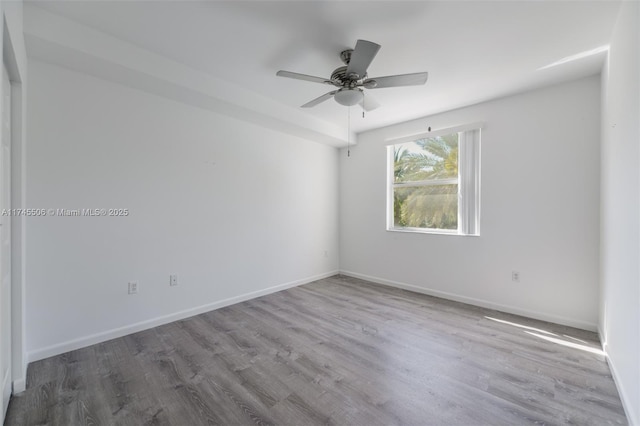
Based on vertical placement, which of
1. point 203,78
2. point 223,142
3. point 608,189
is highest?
point 203,78

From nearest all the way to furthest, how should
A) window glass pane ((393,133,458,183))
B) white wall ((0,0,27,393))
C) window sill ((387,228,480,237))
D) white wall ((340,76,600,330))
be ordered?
white wall ((0,0,27,393)) → white wall ((340,76,600,330)) → window sill ((387,228,480,237)) → window glass pane ((393,133,458,183))

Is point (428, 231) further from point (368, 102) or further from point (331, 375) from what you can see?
point (331, 375)

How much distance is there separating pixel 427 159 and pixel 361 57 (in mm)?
2415

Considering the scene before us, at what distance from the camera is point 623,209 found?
1.76m

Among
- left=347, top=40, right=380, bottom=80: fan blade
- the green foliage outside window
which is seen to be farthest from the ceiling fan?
the green foliage outside window

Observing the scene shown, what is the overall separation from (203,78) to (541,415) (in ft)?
12.3

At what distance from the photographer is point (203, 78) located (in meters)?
2.72

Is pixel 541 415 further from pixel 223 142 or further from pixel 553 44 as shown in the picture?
pixel 223 142

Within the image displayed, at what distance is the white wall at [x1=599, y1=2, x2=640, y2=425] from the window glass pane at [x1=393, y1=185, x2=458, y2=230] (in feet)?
Result: 4.98

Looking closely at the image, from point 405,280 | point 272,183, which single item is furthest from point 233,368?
point 405,280

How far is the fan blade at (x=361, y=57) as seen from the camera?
1.77m

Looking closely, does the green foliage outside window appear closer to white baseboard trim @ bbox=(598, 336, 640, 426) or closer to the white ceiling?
the white ceiling

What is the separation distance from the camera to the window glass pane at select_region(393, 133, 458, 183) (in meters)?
3.69

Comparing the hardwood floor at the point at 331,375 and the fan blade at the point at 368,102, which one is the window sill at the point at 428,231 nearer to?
the hardwood floor at the point at 331,375
